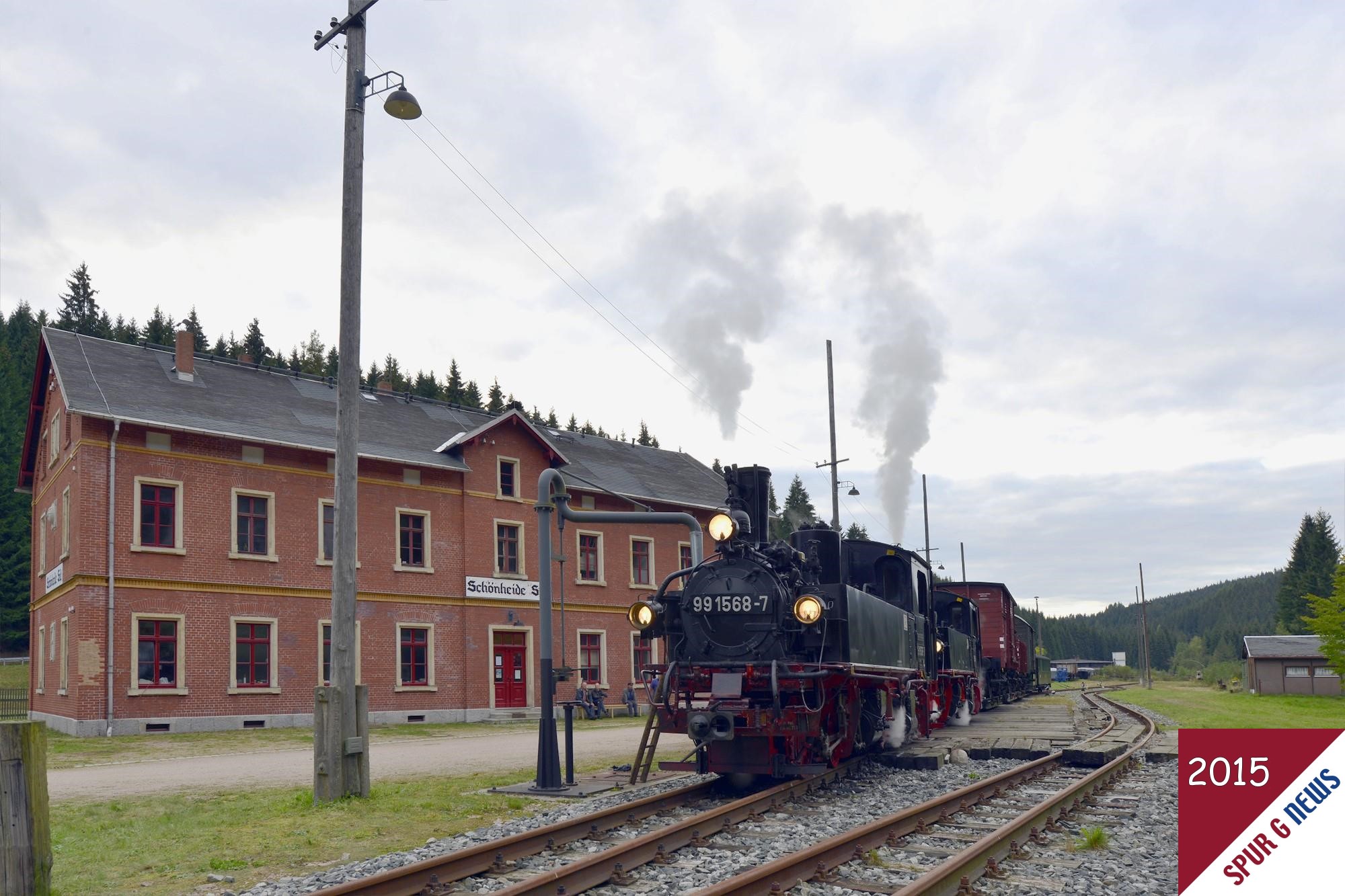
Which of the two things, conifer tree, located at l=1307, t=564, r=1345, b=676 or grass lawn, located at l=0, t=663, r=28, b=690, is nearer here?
grass lawn, located at l=0, t=663, r=28, b=690

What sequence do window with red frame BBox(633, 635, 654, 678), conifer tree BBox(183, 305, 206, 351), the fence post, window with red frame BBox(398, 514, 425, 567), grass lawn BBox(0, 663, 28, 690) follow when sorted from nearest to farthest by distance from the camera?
the fence post < window with red frame BBox(398, 514, 425, 567) < window with red frame BBox(633, 635, 654, 678) < grass lawn BBox(0, 663, 28, 690) < conifer tree BBox(183, 305, 206, 351)

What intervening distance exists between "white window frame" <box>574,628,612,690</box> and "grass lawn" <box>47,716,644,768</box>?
526cm

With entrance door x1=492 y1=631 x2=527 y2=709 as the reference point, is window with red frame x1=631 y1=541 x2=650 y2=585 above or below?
above

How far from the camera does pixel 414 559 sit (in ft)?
98.3

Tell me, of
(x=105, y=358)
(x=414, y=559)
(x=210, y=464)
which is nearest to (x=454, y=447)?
(x=414, y=559)

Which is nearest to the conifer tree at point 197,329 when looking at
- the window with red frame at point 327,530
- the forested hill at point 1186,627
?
the window with red frame at point 327,530

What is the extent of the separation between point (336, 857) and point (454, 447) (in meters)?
23.3

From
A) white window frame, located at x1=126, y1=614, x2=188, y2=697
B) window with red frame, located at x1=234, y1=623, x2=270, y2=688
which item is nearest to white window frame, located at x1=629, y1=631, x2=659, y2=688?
window with red frame, located at x1=234, y1=623, x2=270, y2=688

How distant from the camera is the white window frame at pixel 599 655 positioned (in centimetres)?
3347

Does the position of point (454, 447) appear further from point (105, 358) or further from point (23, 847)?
point (23, 847)

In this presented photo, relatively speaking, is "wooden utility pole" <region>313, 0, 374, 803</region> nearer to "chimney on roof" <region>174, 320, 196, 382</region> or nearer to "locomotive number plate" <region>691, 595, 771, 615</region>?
"locomotive number plate" <region>691, 595, 771, 615</region>

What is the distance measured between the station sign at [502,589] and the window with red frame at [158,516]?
823 cm

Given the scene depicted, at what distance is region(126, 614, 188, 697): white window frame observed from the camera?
2423cm

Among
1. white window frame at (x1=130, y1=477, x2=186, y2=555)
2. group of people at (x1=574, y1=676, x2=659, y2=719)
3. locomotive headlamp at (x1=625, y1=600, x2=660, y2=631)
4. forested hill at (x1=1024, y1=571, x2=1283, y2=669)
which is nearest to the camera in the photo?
locomotive headlamp at (x1=625, y1=600, x2=660, y2=631)
